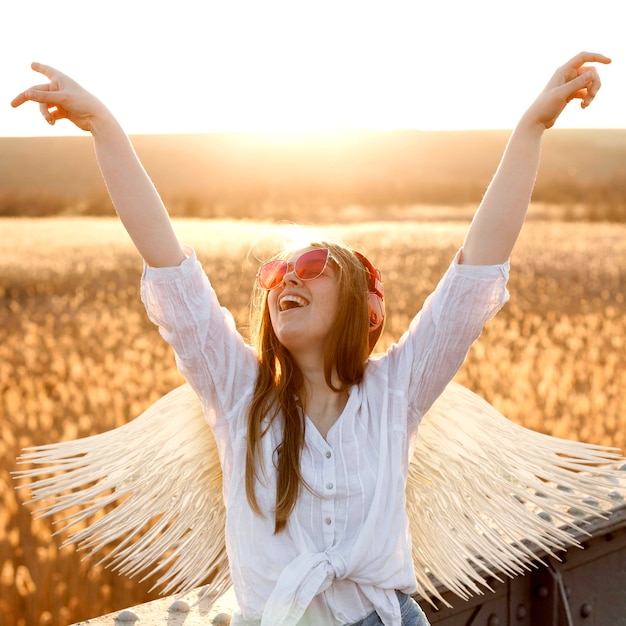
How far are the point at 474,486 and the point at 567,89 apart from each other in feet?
3.02

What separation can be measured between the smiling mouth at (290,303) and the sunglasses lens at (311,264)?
0.15 feet

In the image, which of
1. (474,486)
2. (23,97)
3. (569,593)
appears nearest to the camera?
(23,97)

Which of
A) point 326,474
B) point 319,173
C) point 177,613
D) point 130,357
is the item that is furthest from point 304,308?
point 319,173

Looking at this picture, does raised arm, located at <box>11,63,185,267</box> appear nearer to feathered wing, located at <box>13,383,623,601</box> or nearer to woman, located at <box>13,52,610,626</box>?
woman, located at <box>13,52,610,626</box>

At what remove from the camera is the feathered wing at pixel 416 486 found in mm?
1931

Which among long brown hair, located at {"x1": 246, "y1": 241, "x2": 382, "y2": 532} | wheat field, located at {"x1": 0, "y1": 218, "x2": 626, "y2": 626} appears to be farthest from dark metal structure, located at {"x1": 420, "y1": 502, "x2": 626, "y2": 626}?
wheat field, located at {"x1": 0, "y1": 218, "x2": 626, "y2": 626}

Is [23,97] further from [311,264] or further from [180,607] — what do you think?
[180,607]

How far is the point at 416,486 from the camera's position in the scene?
2010mm

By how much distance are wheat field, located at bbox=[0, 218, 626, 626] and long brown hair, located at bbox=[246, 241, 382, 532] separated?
0.72ft

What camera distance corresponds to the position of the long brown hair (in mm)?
1694

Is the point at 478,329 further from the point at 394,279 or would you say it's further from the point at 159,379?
the point at 394,279

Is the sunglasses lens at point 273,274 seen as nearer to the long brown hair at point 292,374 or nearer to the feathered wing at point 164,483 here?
the long brown hair at point 292,374

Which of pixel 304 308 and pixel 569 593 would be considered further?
pixel 569 593

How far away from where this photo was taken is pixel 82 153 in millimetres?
58219
